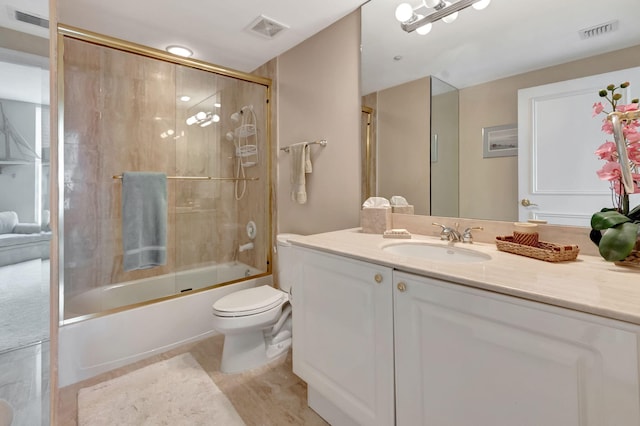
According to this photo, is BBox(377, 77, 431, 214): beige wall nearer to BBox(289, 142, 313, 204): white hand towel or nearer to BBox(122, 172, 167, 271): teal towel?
BBox(289, 142, 313, 204): white hand towel

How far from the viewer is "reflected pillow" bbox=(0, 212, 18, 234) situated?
0.60 meters

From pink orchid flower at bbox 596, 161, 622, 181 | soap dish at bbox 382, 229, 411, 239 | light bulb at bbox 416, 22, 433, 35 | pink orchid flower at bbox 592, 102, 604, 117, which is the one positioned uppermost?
Result: light bulb at bbox 416, 22, 433, 35

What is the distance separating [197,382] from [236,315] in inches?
17.1

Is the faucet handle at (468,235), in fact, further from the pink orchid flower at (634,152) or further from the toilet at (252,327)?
the toilet at (252,327)

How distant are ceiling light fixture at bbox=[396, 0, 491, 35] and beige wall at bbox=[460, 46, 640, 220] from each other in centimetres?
39

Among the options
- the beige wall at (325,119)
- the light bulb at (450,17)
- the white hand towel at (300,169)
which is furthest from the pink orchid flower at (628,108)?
the white hand towel at (300,169)

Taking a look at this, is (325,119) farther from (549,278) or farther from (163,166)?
(549,278)

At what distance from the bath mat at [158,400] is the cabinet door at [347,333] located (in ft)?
1.59

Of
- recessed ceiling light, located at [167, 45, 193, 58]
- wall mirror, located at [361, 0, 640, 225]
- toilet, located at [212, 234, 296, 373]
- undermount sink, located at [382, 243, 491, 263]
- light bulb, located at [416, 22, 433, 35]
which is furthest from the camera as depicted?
recessed ceiling light, located at [167, 45, 193, 58]

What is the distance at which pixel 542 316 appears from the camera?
687 mm

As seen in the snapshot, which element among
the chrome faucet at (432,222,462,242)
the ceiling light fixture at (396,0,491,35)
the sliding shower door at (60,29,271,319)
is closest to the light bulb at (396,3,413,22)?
the ceiling light fixture at (396,0,491,35)

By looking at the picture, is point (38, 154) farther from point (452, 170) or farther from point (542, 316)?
point (452, 170)

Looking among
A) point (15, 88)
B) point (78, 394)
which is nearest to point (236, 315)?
point (78, 394)

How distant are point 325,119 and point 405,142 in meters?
0.66
